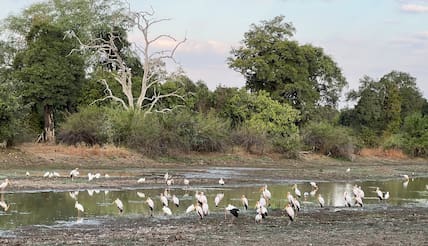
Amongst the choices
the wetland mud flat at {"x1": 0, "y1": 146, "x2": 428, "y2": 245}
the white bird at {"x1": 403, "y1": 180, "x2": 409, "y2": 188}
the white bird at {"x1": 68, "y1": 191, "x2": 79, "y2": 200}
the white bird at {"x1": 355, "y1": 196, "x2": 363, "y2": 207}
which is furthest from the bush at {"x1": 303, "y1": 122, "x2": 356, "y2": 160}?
the white bird at {"x1": 68, "y1": 191, "x2": 79, "y2": 200}

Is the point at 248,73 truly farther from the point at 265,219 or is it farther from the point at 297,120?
the point at 265,219

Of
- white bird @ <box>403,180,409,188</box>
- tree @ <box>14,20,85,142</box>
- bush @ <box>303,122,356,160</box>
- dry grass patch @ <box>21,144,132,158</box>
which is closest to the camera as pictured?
white bird @ <box>403,180,409,188</box>

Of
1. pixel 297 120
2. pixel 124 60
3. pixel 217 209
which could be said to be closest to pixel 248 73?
pixel 297 120

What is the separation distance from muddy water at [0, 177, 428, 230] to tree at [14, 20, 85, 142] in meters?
22.4

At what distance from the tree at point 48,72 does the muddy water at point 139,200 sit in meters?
22.4

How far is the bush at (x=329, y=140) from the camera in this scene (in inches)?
2453

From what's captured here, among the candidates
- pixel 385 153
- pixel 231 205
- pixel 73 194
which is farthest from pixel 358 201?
pixel 385 153

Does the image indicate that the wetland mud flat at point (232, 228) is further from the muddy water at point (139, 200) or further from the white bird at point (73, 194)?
the white bird at point (73, 194)

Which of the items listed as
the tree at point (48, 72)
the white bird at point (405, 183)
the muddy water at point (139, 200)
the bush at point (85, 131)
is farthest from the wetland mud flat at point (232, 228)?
the tree at point (48, 72)

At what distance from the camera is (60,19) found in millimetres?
64625

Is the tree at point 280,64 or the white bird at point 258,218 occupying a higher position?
the tree at point 280,64

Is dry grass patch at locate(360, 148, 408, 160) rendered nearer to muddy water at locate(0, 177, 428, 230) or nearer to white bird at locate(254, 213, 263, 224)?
muddy water at locate(0, 177, 428, 230)

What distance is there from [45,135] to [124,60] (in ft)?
37.5

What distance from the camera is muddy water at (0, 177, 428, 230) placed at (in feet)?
69.2
